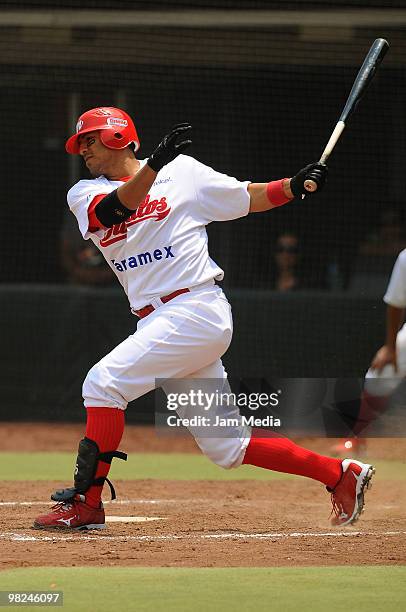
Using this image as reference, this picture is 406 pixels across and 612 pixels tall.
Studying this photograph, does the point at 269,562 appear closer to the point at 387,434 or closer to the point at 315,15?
the point at 387,434

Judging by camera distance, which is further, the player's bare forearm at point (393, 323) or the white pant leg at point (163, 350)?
the player's bare forearm at point (393, 323)

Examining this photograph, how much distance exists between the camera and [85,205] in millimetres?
5043

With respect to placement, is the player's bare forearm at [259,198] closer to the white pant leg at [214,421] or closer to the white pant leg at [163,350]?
the white pant leg at [163,350]

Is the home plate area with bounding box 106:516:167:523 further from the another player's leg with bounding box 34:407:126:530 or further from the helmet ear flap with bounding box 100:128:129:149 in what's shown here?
the helmet ear flap with bounding box 100:128:129:149

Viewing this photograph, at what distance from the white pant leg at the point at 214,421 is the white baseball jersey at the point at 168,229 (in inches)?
15.7

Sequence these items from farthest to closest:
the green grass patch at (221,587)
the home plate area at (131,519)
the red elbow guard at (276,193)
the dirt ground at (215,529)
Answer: the home plate area at (131,519), the red elbow guard at (276,193), the dirt ground at (215,529), the green grass patch at (221,587)

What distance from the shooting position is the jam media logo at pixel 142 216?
5.03 metres

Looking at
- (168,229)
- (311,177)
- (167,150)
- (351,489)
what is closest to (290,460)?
(351,489)

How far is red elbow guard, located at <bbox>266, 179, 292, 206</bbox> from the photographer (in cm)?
507

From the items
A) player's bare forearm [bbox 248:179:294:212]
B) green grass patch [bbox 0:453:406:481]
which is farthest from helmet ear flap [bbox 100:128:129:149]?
green grass patch [bbox 0:453:406:481]

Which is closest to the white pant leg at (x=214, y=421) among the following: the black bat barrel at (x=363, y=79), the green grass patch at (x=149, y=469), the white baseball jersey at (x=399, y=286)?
the white baseball jersey at (x=399, y=286)

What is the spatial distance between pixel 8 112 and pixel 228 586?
8.24 m

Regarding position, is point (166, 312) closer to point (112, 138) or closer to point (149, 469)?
point (112, 138)

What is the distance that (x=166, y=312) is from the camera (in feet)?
16.3
